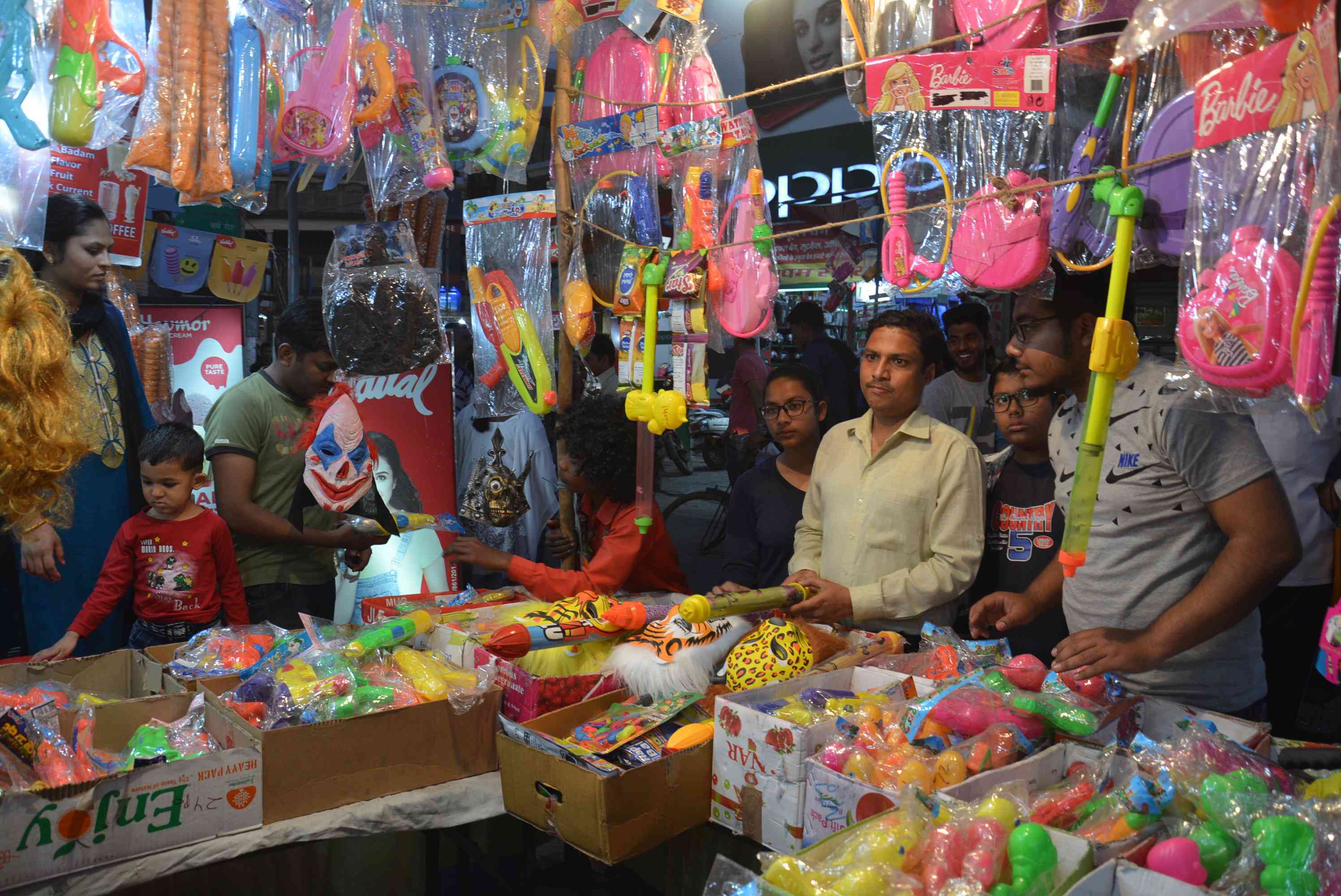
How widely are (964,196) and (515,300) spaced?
1361mm

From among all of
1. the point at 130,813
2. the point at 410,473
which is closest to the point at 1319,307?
the point at 130,813

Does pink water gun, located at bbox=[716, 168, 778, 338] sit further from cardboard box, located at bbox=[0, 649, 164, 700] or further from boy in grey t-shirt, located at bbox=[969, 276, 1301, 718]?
cardboard box, located at bbox=[0, 649, 164, 700]

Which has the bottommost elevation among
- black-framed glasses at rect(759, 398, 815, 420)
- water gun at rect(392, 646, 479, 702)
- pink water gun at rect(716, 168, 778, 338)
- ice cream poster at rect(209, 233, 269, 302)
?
water gun at rect(392, 646, 479, 702)

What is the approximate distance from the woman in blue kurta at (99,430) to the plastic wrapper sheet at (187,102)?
54cm

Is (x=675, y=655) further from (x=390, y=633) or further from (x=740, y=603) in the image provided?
(x=390, y=633)

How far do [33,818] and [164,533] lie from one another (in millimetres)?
1104

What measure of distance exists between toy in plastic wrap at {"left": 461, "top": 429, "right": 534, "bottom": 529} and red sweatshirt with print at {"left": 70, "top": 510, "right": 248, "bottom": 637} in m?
0.84

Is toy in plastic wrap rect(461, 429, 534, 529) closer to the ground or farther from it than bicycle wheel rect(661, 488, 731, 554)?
farther from it

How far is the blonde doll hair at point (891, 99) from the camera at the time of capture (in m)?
1.88

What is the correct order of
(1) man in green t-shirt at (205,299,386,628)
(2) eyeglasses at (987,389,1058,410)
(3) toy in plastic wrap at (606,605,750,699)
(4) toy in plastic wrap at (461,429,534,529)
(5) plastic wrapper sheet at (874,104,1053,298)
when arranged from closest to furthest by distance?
(5) plastic wrapper sheet at (874,104,1053,298), (3) toy in plastic wrap at (606,605,750,699), (2) eyeglasses at (987,389,1058,410), (1) man in green t-shirt at (205,299,386,628), (4) toy in plastic wrap at (461,429,534,529)

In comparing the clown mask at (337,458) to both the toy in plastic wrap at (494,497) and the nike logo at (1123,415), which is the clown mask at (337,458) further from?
the nike logo at (1123,415)

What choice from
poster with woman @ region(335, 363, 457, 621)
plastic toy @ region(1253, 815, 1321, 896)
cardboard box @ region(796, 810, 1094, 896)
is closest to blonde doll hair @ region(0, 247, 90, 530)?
cardboard box @ region(796, 810, 1094, 896)

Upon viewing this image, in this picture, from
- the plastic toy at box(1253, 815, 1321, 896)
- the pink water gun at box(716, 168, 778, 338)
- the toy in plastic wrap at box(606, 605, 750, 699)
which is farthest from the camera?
the pink water gun at box(716, 168, 778, 338)

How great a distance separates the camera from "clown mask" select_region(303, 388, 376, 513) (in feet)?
8.35
